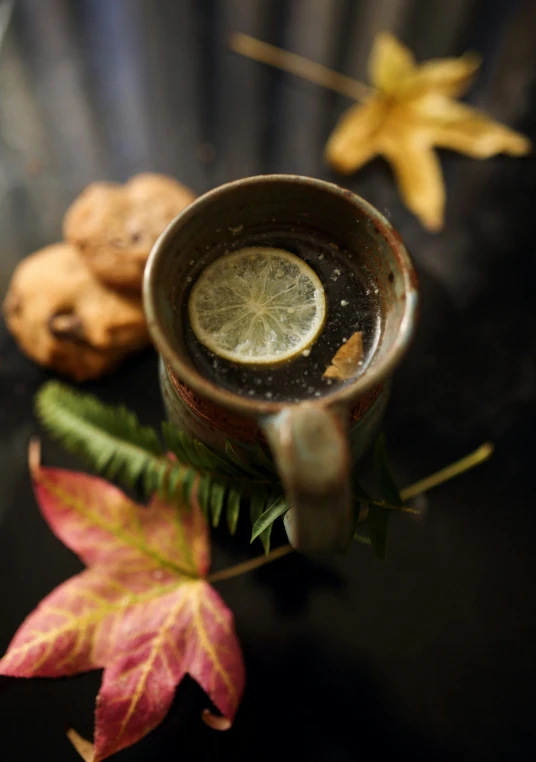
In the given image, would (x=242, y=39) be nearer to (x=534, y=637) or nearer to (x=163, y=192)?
(x=163, y=192)

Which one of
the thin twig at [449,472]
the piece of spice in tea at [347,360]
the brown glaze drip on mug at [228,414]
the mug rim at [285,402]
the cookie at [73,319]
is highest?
the mug rim at [285,402]

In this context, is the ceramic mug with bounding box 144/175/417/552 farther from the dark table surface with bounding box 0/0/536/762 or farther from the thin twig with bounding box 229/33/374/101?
the thin twig with bounding box 229/33/374/101

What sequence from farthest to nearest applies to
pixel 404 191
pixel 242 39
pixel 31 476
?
pixel 242 39 → pixel 404 191 → pixel 31 476

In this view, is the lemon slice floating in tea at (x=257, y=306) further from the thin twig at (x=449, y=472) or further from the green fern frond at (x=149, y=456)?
the thin twig at (x=449, y=472)

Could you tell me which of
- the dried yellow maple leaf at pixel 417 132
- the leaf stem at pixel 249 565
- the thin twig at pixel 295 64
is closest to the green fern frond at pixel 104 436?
the leaf stem at pixel 249 565

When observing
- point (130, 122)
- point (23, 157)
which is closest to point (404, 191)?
point (130, 122)

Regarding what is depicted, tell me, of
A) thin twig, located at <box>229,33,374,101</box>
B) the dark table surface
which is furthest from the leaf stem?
thin twig, located at <box>229,33,374,101</box>
